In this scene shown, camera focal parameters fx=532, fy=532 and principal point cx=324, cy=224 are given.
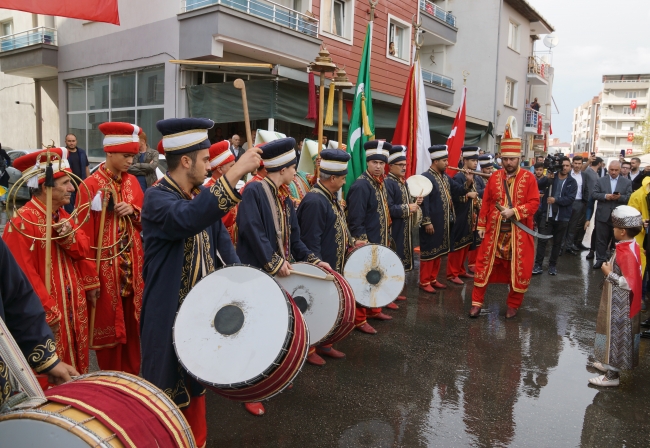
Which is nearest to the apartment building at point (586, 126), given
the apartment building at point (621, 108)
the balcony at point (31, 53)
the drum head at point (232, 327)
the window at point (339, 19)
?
the apartment building at point (621, 108)

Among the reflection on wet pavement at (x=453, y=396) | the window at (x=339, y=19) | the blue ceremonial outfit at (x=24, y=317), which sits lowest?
the reflection on wet pavement at (x=453, y=396)

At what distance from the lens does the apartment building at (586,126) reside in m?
98.0

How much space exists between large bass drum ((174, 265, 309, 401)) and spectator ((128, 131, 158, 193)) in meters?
3.53

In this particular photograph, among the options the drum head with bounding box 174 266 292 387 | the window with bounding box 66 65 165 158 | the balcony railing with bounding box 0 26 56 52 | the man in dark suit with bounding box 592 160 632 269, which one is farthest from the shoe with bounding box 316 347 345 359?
the balcony railing with bounding box 0 26 56 52

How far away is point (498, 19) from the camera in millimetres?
22859

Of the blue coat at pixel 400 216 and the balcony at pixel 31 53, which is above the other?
the balcony at pixel 31 53

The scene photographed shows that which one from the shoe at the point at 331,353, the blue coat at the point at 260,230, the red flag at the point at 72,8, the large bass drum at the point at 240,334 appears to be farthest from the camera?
the red flag at the point at 72,8

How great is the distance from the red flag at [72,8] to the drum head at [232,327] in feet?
14.2

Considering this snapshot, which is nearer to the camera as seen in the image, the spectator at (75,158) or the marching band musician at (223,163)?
the marching band musician at (223,163)

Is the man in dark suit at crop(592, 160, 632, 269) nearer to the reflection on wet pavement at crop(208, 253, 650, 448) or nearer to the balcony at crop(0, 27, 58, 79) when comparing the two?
the reflection on wet pavement at crop(208, 253, 650, 448)

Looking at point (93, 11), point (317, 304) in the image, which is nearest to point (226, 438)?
point (317, 304)

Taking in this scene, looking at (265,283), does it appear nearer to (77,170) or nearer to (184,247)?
(184,247)

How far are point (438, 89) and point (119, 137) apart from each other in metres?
18.8

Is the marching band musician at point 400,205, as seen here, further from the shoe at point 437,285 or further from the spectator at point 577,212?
the spectator at point 577,212
